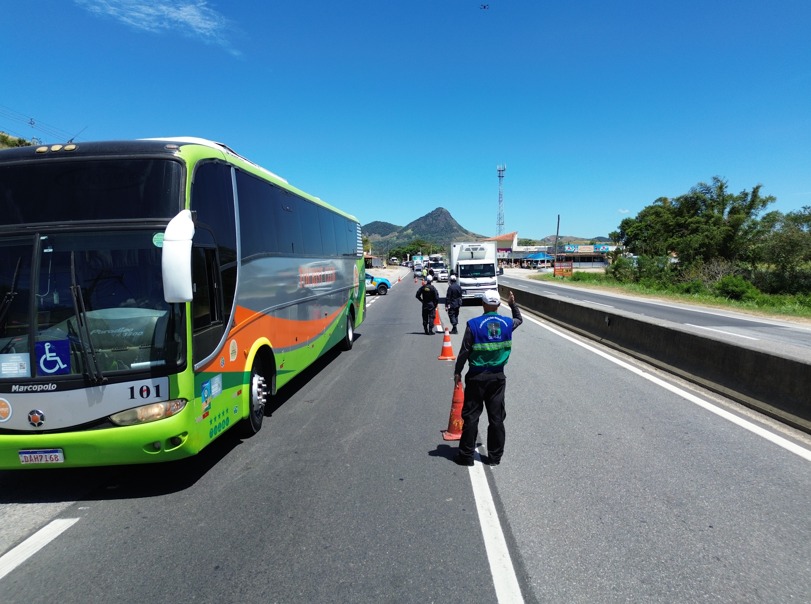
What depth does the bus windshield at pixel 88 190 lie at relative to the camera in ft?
14.9

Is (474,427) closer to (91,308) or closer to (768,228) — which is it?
(91,308)

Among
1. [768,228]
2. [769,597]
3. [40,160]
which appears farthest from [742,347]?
[768,228]

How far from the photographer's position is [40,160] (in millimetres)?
4672

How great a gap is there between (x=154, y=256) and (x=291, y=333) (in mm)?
3660

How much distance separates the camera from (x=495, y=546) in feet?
12.3

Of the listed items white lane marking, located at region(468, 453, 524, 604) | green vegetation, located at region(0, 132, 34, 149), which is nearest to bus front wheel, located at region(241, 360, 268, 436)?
white lane marking, located at region(468, 453, 524, 604)

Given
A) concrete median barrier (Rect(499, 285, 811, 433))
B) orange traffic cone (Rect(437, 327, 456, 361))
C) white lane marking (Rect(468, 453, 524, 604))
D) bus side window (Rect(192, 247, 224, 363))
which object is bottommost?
orange traffic cone (Rect(437, 327, 456, 361))

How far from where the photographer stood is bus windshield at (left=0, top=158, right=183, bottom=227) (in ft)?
14.9

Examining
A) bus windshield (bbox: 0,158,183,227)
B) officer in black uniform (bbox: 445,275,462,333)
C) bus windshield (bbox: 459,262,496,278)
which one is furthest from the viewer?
bus windshield (bbox: 459,262,496,278)

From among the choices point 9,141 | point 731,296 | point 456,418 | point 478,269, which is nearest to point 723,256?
point 731,296

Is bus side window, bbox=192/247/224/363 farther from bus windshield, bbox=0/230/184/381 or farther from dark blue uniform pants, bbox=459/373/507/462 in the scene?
dark blue uniform pants, bbox=459/373/507/462

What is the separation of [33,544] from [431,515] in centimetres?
292

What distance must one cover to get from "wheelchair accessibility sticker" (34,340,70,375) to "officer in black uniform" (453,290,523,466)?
336 centimetres

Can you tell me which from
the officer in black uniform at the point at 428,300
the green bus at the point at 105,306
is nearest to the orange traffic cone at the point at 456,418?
the green bus at the point at 105,306
